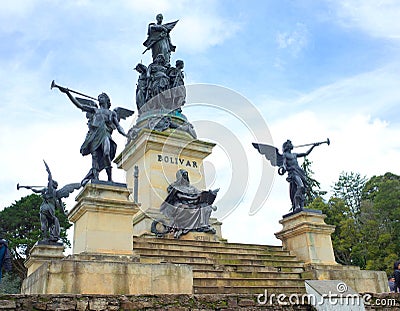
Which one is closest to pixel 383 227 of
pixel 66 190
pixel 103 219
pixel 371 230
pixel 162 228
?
pixel 371 230

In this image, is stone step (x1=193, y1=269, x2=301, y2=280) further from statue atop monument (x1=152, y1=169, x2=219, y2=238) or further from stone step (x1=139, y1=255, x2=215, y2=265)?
statue atop monument (x1=152, y1=169, x2=219, y2=238)

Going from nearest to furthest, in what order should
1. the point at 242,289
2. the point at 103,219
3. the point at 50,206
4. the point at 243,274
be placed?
the point at 103,219
the point at 242,289
the point at 243,274
the point at 50,206

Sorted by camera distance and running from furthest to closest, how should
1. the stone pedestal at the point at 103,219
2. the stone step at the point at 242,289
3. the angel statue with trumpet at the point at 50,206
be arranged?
the angel statue with trumpet at the point at 50,206, the stone step at the point at 242,289, the stone pedestal at the point at 103,219

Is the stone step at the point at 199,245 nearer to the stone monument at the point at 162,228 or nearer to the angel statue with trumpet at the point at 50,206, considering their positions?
the stone monument at the point at 162,228

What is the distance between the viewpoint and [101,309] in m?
5.89

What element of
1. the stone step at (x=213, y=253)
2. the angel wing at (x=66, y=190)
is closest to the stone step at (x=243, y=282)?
the stone step at (x=213, y=253)

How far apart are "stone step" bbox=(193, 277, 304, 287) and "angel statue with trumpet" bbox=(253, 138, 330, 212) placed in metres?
2.81

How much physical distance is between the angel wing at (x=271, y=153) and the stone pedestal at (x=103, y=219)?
19.5 ft

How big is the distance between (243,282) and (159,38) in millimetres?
13734

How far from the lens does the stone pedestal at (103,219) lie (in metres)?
8.88

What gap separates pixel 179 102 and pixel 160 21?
4.49 meters

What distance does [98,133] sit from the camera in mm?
10148

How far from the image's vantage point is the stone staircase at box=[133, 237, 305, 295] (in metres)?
9.58

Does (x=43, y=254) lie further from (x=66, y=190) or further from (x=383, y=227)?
(x=383, y=227)
